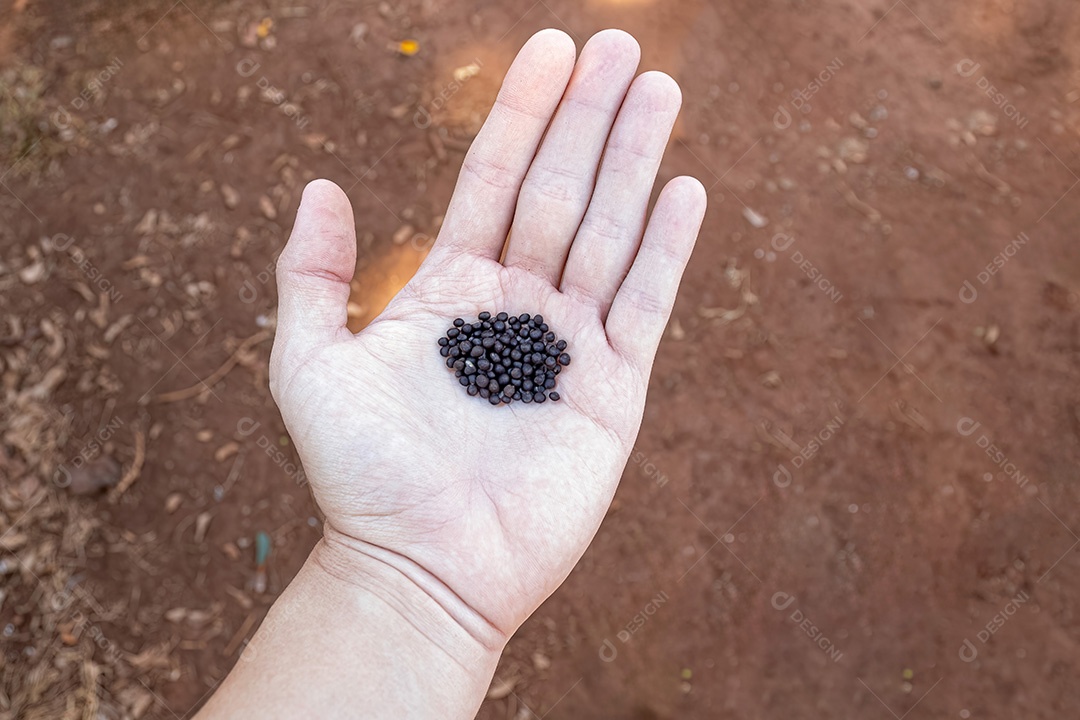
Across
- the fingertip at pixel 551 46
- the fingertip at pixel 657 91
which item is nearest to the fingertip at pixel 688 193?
the fingertip at pixel 657 91

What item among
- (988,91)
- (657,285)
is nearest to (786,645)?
(657,285)

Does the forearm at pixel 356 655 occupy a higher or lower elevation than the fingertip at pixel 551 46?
lower

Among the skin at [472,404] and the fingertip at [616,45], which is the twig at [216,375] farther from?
the fingertip at [616,45]

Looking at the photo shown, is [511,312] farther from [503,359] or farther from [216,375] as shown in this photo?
[216,375]

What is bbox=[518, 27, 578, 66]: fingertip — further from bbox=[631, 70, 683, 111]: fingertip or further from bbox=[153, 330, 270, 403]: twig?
bbox=[153, 330, 270, 403]: twig

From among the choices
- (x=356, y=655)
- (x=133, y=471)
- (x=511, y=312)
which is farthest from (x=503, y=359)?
(x=133, y=471)
